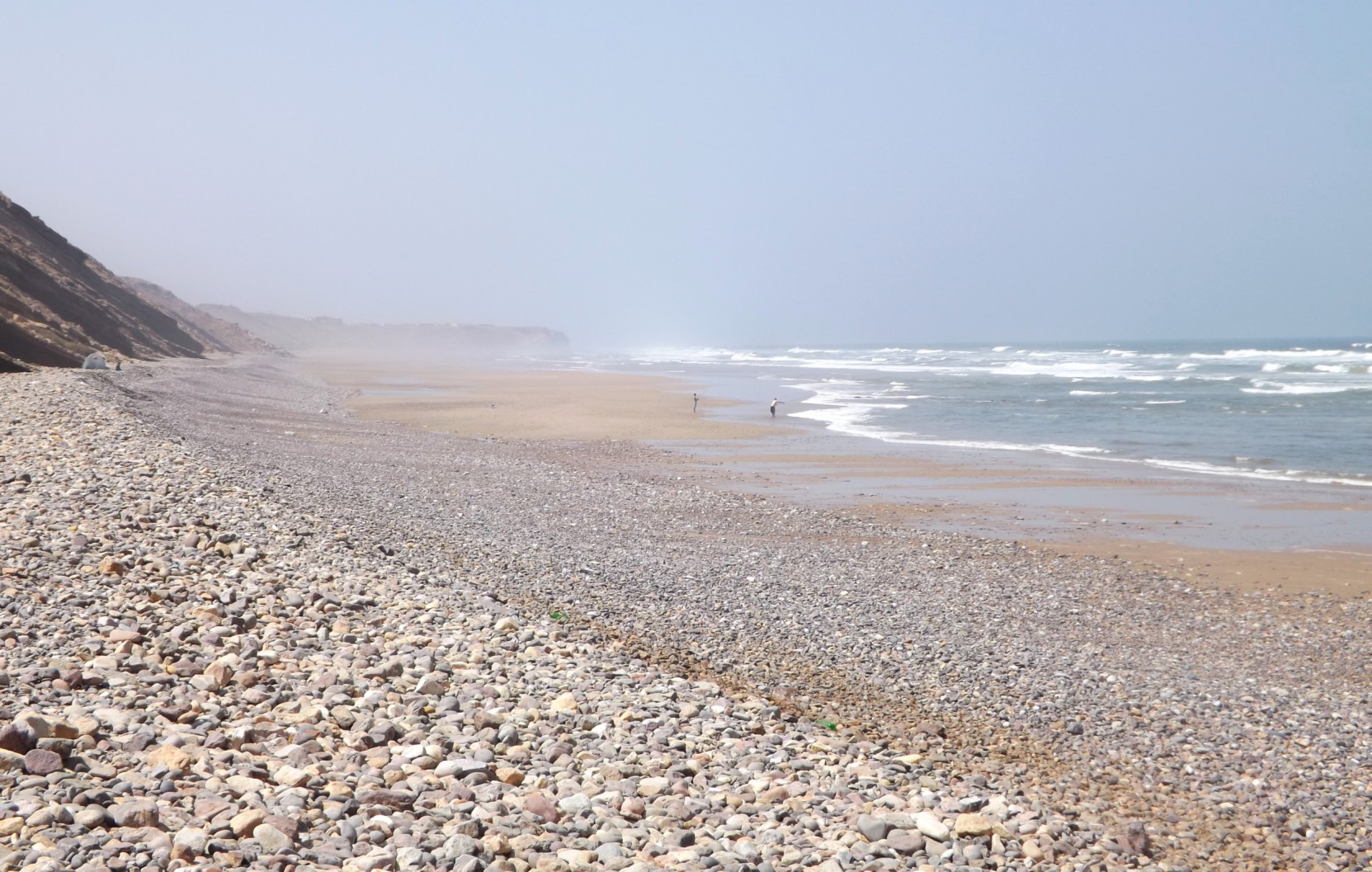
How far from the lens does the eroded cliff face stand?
25891mm

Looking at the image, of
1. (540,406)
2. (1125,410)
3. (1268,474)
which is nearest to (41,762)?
(1268,474)

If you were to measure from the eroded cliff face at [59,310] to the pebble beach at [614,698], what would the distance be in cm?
1620

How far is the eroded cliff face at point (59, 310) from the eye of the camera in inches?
1019

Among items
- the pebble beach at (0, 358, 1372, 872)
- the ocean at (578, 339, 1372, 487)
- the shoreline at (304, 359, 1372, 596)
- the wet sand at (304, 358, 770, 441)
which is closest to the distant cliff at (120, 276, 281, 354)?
the wet sand at (304, 358, 770, 441)

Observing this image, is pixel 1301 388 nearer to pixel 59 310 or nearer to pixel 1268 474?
pixel 1268 474

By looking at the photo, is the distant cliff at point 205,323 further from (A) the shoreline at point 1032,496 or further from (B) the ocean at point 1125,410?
(A) the shoreline at point 1032,496

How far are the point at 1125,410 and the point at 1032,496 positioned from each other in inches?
796

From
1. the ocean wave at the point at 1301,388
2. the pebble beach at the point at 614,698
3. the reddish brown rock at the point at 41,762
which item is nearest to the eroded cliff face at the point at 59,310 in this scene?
the pebble beach at the point at 614,698

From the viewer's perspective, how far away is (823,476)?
18609mm

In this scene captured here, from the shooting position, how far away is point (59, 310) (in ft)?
120

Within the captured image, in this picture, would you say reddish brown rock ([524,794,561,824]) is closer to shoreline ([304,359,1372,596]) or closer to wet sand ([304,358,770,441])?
shoreline ([304,359,1372,596])

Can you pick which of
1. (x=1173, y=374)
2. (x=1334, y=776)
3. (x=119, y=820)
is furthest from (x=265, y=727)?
(x=1173, y=374)

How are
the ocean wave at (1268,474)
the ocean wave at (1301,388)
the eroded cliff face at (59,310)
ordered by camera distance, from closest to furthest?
the ocean wave at (1268,474) → the eroded cliff face at (59,310) → the ocean wave at (1301,388)

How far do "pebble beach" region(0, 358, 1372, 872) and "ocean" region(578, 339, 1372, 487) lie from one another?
12.4m
